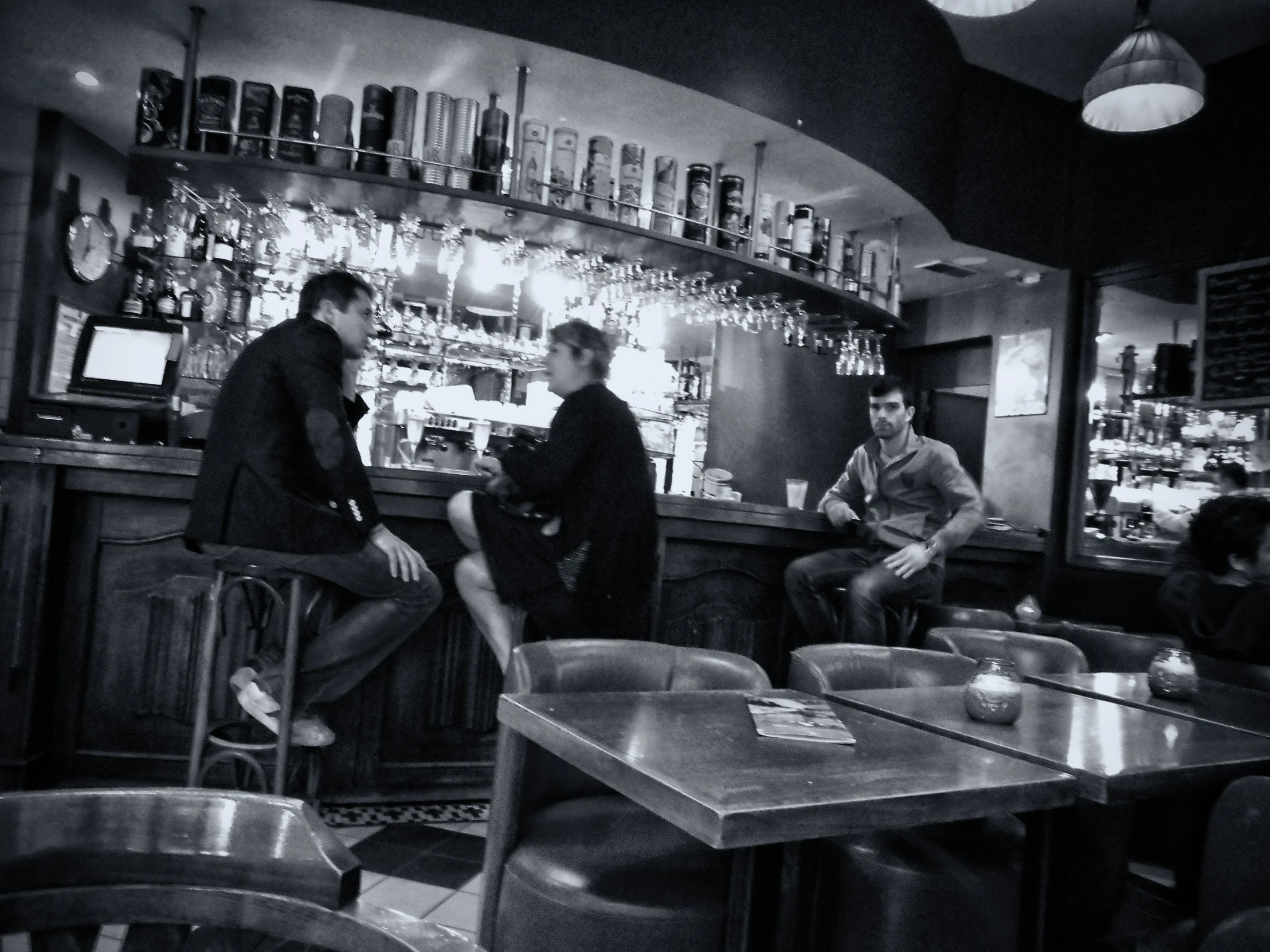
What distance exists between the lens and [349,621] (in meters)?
2.64

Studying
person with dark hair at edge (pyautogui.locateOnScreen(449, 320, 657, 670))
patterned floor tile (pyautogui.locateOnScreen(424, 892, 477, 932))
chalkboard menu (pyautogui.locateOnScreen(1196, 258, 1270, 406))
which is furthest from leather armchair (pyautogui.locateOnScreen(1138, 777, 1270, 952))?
chalkboard menu (pyautogui.locateOnScreen(1196, 258, 1270, 406))

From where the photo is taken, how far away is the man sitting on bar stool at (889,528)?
3.76 meters

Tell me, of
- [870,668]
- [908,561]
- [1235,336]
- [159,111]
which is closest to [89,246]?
[159,111]

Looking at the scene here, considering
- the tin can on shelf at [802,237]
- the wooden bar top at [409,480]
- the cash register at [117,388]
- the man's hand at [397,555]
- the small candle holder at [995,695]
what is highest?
the tin can on shelf at [802,237]

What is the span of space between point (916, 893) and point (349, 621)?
1724 mm

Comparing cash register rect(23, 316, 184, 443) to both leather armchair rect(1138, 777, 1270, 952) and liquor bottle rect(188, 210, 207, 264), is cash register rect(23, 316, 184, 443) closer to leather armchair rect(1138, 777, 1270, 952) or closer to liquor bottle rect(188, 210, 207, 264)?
liquor bottle rect(188, 210, 207, 264)

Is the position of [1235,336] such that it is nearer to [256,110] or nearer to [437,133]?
[437,133]

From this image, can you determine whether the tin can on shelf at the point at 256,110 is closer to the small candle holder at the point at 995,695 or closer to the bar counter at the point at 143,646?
the bar counter at the point at 143,646

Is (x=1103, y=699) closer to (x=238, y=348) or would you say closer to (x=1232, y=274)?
(x=1232, y=274)

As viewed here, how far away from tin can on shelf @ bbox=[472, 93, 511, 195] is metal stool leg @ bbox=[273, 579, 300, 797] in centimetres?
180

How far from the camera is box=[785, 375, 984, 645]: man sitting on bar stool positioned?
3764mm

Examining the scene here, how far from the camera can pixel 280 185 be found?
11.6ft

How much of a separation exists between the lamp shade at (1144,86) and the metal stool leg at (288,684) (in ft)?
9.82

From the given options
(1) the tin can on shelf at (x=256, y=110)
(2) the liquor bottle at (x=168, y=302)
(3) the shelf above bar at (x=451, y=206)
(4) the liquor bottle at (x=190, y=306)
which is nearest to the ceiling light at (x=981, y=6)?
(3) the shelf above bar at (x=451, y=206)
